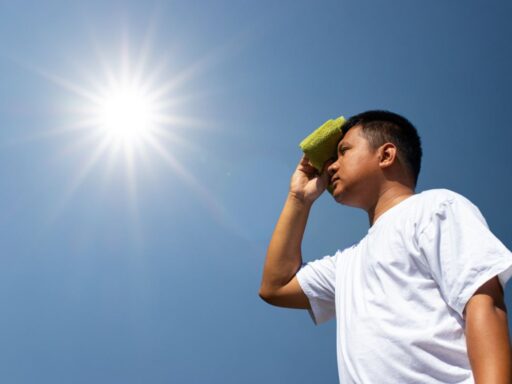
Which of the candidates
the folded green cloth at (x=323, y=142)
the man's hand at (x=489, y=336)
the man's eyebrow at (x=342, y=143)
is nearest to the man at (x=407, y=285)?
the man's hand at (x=489, y=336)

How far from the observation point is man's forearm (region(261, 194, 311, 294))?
9.78 feet

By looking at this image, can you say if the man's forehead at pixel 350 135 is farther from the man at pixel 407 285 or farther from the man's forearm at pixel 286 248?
the man's forearm at pixel 286 248

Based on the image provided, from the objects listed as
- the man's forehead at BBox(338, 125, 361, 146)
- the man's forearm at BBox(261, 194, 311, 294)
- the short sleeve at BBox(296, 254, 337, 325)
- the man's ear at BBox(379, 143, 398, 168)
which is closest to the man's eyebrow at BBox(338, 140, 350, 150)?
the man's forehead at BBox(338, 125, 361, 146)

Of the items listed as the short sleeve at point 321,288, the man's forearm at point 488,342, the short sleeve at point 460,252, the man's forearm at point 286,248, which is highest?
the man's forearm at point 286,248

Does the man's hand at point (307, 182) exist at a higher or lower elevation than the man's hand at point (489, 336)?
higher

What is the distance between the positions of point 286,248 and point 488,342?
156 centimetres

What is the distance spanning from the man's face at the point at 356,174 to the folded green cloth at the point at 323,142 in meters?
0.19

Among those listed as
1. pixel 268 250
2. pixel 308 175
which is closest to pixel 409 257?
pixel 268 250

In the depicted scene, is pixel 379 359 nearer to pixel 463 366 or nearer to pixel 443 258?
pixel 463 366

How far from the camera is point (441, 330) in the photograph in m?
1.81

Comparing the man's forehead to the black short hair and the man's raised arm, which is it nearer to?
the black short hair

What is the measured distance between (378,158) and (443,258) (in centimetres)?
107

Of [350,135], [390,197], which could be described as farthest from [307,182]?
[390,197]

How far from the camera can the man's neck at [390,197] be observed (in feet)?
8.68
